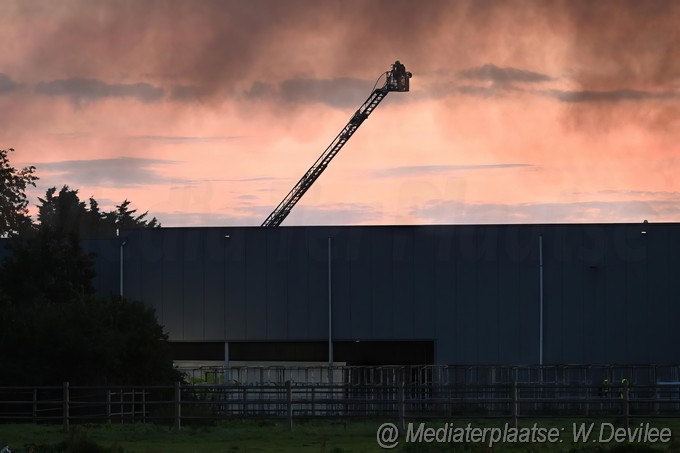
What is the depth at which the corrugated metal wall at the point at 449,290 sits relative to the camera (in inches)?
2367

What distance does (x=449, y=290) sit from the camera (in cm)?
6053

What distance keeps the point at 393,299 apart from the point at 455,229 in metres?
4.63

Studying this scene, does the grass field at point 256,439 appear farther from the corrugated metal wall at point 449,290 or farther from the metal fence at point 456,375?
the corrugated metal wall at point 449,290

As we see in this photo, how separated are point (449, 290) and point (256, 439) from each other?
2926cm

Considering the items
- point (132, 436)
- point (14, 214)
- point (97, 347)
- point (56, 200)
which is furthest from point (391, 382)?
point (56, 200)

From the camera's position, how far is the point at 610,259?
60562 millimetres

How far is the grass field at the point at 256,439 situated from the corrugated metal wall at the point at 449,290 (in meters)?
20.4

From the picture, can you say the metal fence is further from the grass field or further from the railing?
the grass field

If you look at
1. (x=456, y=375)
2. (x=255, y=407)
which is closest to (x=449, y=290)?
(x=456, y=375)

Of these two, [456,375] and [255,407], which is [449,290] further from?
[255,407]

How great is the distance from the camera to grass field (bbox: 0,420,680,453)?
1086 inches

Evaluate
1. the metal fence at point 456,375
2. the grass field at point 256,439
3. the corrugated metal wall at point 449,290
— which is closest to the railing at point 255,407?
the metal fence at point 456,375

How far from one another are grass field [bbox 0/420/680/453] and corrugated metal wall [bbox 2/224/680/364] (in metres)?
20.4

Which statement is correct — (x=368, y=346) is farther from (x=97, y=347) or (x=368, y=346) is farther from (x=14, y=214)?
(x=14, y=214)
